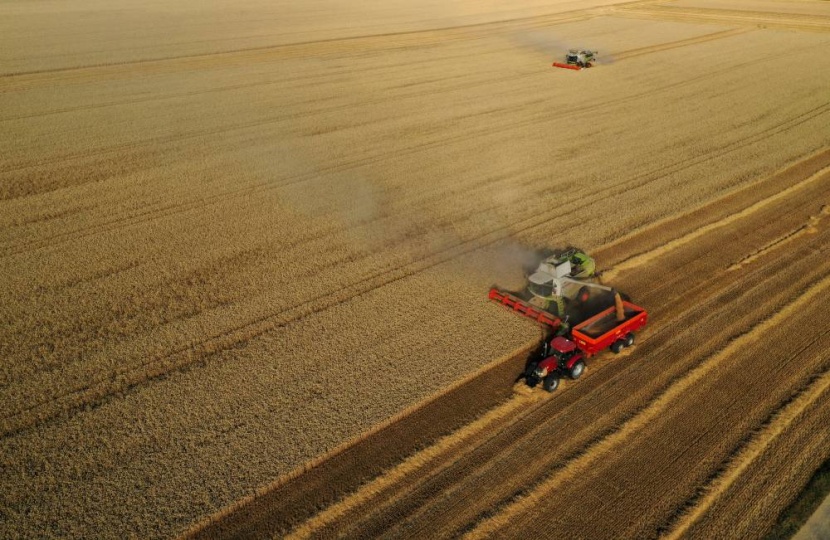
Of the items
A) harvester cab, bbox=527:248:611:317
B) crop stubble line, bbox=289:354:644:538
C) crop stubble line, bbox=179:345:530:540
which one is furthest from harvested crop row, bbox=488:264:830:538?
harvester cab, bbox=527:248:611:317

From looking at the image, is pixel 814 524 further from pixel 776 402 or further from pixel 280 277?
pixel 280 277

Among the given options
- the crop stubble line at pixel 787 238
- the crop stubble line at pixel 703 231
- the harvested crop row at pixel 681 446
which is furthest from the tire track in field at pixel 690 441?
the crop stubble line at pixel 703 231

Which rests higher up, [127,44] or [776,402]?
[127,44]

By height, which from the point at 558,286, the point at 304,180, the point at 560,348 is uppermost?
the point at 304,180

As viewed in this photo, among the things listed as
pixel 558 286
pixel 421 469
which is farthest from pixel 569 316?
pixel 421 469

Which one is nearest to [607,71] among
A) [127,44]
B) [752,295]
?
[752,295]

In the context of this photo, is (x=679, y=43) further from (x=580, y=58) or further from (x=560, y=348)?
(x=560, y=348)
